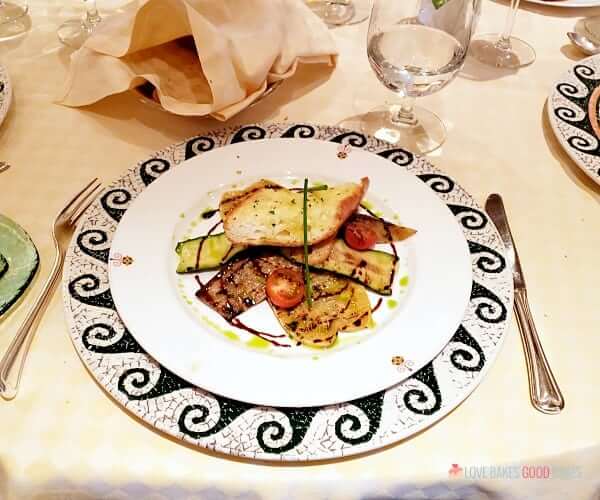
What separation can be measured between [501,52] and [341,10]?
1.29ft

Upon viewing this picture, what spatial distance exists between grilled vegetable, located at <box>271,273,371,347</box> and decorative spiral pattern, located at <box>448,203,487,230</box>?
0.71ft

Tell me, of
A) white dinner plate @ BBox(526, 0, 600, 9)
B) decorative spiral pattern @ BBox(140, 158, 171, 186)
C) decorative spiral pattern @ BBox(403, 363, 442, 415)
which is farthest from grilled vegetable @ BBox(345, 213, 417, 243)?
white dinner plate @ BBox(526, 0, 600, 9)

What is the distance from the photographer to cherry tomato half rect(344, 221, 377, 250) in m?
0.87

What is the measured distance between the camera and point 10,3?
1472mm

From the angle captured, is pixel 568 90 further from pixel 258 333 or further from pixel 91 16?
pixel 91 16

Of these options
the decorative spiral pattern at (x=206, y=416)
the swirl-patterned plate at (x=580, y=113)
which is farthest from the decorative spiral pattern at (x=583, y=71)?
the decorative spiral pattern at (x=206, y=416)

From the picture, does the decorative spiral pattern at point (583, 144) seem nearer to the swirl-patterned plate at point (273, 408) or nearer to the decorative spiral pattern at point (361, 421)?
the swirl-patterned plate at point (273, 408)

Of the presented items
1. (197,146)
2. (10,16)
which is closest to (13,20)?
(10,16)

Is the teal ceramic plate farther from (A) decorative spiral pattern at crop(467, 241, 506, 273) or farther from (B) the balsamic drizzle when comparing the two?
(A) decorative spiral pattern at crop(467, 241, 506, 273)

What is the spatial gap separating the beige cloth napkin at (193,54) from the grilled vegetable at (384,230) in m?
0.34

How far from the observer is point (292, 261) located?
846 millimetres

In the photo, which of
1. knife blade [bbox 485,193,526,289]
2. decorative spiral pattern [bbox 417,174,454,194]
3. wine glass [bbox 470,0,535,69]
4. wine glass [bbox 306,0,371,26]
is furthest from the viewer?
wine glass [bbox 306,0,371,26]

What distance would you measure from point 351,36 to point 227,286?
813 millimetres

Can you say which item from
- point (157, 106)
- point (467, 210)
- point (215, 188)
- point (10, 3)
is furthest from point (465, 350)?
point (10, 3)
